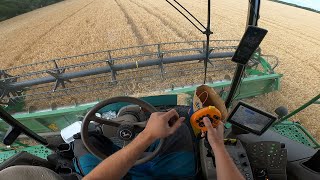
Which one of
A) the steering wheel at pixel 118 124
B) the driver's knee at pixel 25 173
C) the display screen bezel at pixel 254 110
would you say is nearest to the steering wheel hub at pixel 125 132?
the steering wheel at pixel 118 124

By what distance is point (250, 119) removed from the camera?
192 centimetres

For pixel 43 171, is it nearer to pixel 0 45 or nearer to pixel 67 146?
pixel 67 146

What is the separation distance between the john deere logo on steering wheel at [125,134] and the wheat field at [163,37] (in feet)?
12.5

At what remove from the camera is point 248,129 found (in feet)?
6.57

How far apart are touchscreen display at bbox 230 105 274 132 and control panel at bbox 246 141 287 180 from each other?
18cm

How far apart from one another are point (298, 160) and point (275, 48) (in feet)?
24.6

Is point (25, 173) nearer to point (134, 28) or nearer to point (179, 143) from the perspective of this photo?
point (179, 143)


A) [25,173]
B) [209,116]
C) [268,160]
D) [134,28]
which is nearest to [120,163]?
[25,173]

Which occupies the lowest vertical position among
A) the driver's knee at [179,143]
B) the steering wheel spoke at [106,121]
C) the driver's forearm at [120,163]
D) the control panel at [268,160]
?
the control panel at [268,160]

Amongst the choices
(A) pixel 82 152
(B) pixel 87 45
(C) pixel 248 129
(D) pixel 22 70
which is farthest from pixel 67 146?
(B) pixel 87 45

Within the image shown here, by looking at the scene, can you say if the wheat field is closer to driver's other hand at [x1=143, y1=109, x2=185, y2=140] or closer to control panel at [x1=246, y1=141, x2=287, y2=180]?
control panel at [x1=246, y1=141, x2=287, y2=180]

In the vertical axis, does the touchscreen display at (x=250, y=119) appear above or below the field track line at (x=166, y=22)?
above

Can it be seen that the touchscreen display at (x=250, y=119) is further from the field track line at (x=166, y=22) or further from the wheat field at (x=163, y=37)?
the field track line at (x=166, y=22)

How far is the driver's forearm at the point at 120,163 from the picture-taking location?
138 cm
